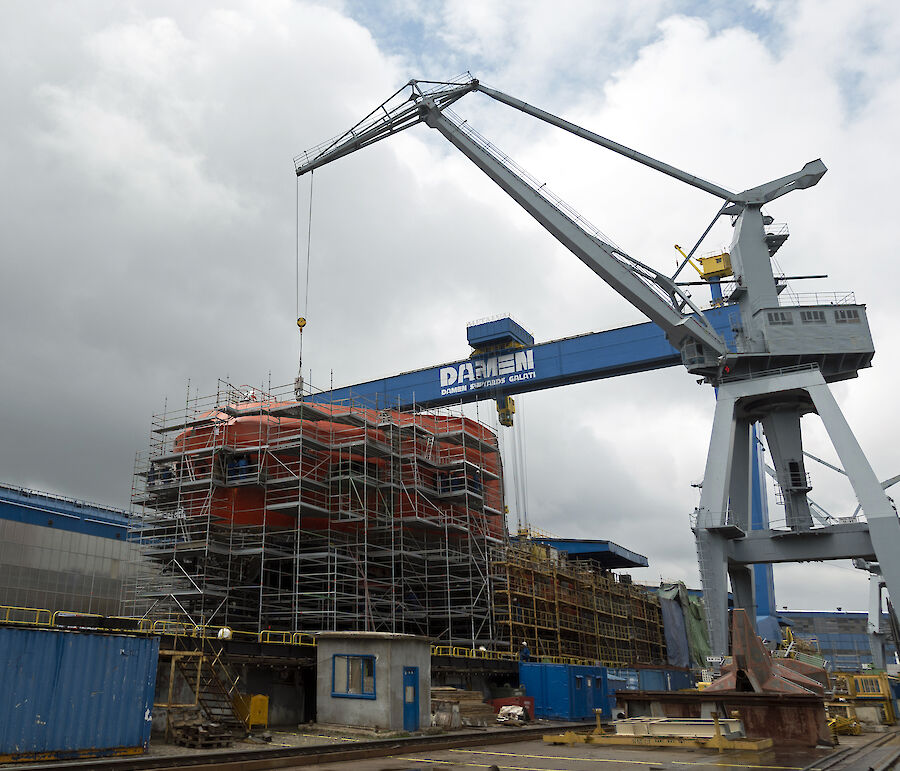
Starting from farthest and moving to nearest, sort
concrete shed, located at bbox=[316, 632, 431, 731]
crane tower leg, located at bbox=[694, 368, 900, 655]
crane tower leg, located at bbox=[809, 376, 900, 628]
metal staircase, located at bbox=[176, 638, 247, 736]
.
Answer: crane tower leg, located at bbox=[694, 368, 900, 655], crane tower leg, located at bbox=[809, 376, 900, 628], concrete shed, located at bbox=[316, 632, 431, 731], metal staircase, located at bbox=[176, 638, 247, 736]

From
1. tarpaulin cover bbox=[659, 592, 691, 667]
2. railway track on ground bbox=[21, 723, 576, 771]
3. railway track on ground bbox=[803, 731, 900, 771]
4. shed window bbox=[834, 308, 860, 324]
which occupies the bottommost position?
railway track on ground bbox=[803, 731, 900, 771]

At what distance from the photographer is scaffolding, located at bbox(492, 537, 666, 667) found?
38188mm

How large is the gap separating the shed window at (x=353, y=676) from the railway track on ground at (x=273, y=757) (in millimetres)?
2209

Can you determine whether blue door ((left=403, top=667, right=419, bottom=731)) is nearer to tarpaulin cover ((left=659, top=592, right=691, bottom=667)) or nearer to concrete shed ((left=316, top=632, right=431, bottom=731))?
concrete shed ((left=316, top=632, right=431, bottom=731))

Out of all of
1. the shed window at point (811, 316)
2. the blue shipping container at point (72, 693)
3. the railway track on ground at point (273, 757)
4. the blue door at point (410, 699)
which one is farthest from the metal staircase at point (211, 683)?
the shed window at point (811, 316)

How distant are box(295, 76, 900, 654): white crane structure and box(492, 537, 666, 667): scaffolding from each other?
→ 973 centimetres

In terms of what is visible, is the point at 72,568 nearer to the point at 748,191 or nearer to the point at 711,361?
the point at 711,361

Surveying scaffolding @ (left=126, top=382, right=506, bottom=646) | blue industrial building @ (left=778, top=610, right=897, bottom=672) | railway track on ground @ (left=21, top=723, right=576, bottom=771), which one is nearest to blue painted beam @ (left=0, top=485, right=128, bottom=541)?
scaffolding @ (left=126, top=382, right=506, bottom=646)

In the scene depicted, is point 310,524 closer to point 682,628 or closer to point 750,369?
point 750,369

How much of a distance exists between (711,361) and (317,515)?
63.9 feet

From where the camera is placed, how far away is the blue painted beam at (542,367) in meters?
40.6

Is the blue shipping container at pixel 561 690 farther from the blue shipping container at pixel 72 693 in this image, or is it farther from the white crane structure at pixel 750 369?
the blue shipping container at pixel 72 693

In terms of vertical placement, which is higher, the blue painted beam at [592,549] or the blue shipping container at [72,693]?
the blue painted beam at [592,549]

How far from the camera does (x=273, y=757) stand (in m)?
14.8
